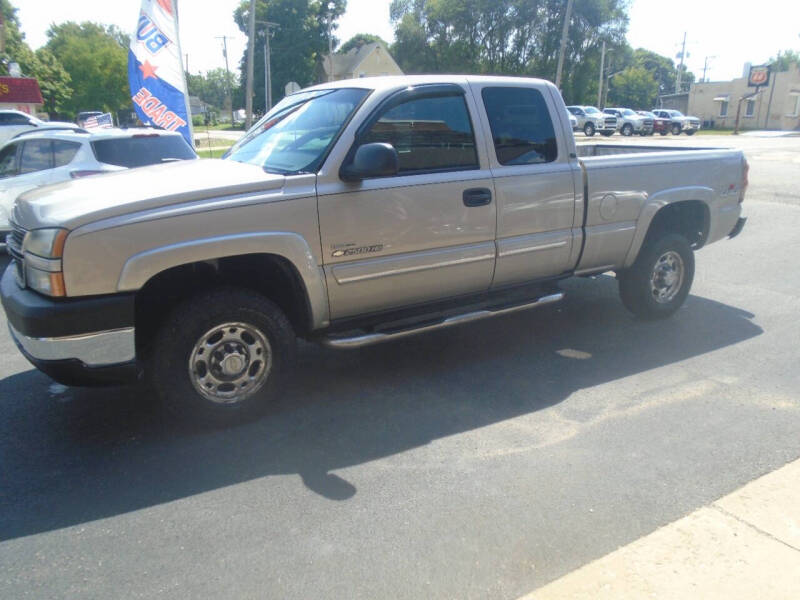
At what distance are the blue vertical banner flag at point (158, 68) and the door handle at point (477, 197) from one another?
986 centimetres

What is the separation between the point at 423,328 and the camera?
4473 millimetres

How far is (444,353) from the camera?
17.5 feet

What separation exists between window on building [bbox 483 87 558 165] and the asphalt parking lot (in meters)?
1.57

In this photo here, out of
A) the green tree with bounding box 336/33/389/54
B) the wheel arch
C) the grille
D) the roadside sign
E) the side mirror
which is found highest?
the green tree with bounding box 336/33/389/54

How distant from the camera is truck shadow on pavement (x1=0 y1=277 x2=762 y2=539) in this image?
3.39 metres

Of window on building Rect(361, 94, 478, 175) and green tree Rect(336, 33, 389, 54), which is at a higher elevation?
green tree Rect(336, 33, 389, 54)

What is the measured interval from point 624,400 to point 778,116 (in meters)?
66.2

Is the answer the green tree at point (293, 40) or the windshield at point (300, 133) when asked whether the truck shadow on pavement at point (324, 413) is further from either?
the green tree at point (293, 40)

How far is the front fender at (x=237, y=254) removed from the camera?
3.49 metres

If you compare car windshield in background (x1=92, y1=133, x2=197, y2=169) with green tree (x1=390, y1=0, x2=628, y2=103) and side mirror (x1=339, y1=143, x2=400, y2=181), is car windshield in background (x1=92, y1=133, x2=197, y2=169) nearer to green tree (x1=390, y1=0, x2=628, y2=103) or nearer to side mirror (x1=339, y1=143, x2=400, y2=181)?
side mirror (x1=339, y1=143, x2=400, y2=181)

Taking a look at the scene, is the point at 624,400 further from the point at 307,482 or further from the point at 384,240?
the point at 307,482

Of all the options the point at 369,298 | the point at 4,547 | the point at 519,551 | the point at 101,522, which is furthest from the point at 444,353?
the point at 4,547

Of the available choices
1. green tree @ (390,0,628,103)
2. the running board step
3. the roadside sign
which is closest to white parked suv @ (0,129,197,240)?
the running board step

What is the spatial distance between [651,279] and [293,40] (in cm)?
6975
